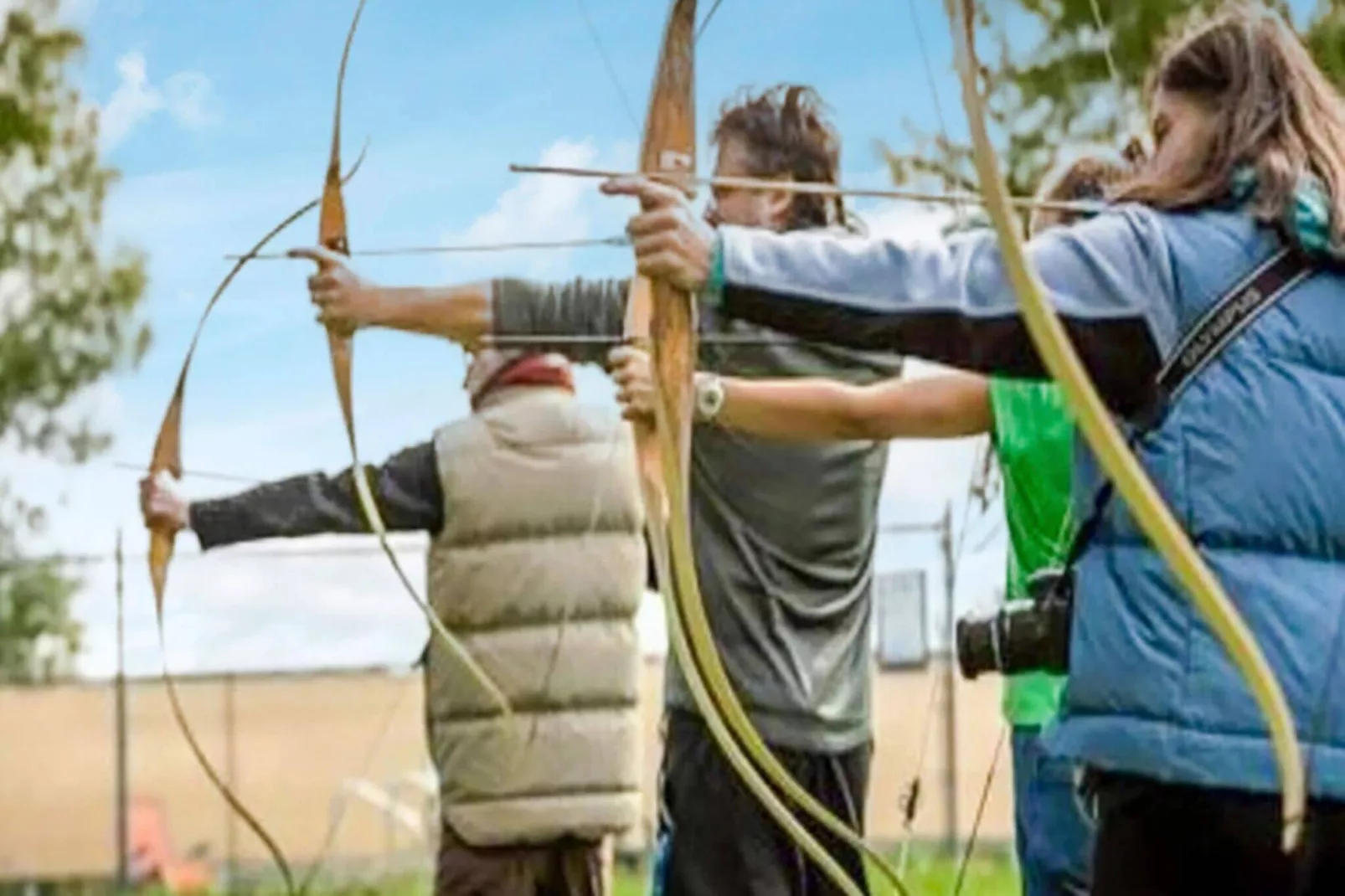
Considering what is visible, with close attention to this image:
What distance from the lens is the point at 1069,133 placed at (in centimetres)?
991

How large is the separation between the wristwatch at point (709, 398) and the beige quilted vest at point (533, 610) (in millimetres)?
1103

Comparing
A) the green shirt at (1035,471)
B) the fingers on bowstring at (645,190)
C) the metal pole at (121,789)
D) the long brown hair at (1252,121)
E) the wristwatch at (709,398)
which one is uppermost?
the long brown hair at (1252,121)

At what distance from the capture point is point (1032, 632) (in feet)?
8.37

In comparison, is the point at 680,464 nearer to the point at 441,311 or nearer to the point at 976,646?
the point at 976,646

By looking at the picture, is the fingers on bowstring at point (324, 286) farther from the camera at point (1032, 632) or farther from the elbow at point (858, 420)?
the camera at point (1032, 632)

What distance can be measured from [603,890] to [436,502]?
1.62 feet

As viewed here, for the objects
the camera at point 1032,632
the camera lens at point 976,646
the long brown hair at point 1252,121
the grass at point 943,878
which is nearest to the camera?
the long brown hair at point 1252,121

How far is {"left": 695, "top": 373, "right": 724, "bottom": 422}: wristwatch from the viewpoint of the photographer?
2828 mm

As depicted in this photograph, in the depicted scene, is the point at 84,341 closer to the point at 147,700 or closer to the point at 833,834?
the point at 147,700

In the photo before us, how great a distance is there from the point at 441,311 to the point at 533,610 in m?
0.89

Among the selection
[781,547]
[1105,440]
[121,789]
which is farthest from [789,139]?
[121,789]

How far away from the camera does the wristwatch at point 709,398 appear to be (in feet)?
9.28

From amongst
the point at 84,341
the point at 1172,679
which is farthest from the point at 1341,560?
the point at 84,341

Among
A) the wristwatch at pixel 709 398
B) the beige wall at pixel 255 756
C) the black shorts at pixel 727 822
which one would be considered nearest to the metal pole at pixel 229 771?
the beige wall at pixel 255 756
